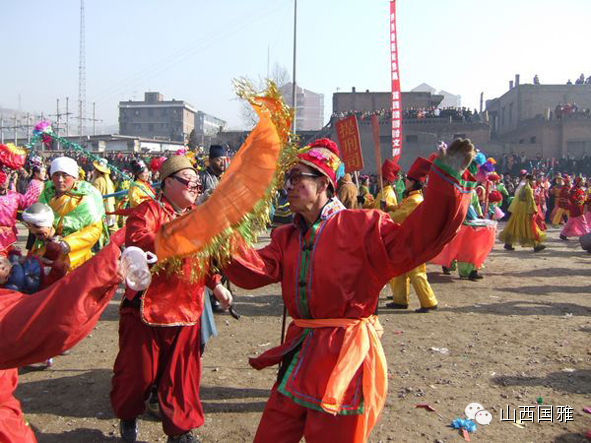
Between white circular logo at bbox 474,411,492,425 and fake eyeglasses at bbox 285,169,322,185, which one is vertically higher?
fake eyeglasses at bbox 285,169,322,185

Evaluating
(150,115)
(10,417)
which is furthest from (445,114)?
(150,115)

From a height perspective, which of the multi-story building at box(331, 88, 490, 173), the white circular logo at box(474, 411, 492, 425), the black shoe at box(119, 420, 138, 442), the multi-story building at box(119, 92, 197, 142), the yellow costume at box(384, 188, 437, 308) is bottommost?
the white circular logo at box(474, 411, 492, 425)

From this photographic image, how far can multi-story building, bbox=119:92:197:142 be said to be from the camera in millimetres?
83812

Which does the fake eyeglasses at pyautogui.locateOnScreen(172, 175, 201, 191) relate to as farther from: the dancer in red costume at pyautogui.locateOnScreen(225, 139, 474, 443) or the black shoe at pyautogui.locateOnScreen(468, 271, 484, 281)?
the black shoe at pyautogui.locateOnScreen(468, 271, 484, 281)

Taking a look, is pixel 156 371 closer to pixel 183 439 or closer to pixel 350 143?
pixel 183 439

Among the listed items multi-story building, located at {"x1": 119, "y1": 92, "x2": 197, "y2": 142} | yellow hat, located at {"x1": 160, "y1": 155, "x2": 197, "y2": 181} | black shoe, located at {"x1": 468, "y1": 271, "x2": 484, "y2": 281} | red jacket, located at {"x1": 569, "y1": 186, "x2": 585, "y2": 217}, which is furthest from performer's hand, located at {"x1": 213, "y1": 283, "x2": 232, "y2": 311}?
multi-story building, located at {"x1": 119, "y1": 92, "x2": 197, "y2": 142}

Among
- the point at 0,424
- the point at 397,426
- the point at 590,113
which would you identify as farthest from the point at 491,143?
the point at 0,424

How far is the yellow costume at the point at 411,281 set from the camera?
677 centimetres

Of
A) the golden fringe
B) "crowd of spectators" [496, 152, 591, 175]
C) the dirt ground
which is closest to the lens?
the golden fringe

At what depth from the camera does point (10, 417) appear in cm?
199

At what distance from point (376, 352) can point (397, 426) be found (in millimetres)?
1680

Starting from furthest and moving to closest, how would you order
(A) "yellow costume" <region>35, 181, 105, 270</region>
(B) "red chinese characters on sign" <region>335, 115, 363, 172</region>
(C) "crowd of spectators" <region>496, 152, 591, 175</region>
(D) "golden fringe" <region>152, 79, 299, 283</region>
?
(C) "crowd of spectators" <region>496, 152, 591, 175</region> < (B) "red chinese characters on sign" <region>335, 115, 363, 172</region> < (A) "yellow costume" <region>35, 181, 105, 270</region> < (D) "golden fringe" <region>152, 79, 299, 283</region>

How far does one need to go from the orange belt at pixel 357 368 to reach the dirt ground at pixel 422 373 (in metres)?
1.49

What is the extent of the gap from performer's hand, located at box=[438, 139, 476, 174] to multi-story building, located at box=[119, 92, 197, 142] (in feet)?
278
